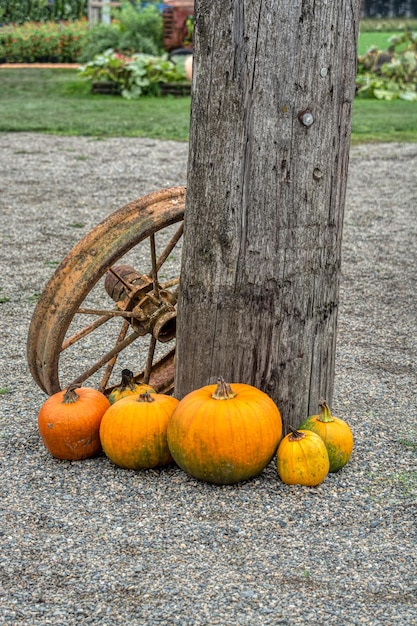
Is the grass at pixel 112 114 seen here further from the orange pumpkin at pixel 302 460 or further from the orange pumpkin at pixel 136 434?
the orange pumpkin at pixel 302 460

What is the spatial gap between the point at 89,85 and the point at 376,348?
11500 millimetres

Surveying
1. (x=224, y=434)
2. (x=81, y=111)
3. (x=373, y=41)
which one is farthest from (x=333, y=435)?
(x=373, y=41)

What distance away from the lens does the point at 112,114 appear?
12414mm

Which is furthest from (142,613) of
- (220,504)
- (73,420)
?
(73,420)

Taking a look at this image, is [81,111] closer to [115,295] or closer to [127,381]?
[115,295]

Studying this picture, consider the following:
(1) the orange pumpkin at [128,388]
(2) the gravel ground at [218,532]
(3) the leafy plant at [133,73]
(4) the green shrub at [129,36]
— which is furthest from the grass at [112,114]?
(1) the orange pumpkin at [128,388]

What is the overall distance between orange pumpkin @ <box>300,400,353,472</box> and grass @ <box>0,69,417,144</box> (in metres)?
7.94

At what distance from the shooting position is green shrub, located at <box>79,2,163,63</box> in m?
16.5

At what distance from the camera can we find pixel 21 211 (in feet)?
25.2

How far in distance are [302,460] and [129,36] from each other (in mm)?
15014

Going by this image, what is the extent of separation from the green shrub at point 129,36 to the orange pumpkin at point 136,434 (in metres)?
13.6

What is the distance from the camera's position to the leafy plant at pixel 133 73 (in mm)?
14094


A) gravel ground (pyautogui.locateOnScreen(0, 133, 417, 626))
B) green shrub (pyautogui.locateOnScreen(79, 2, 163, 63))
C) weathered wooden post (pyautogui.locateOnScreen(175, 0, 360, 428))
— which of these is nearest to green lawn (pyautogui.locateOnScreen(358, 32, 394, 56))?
green shrub (pyautogui.locateOnScreen(79, 2, 163, 63))

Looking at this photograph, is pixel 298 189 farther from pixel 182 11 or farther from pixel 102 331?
pixel 182 11
